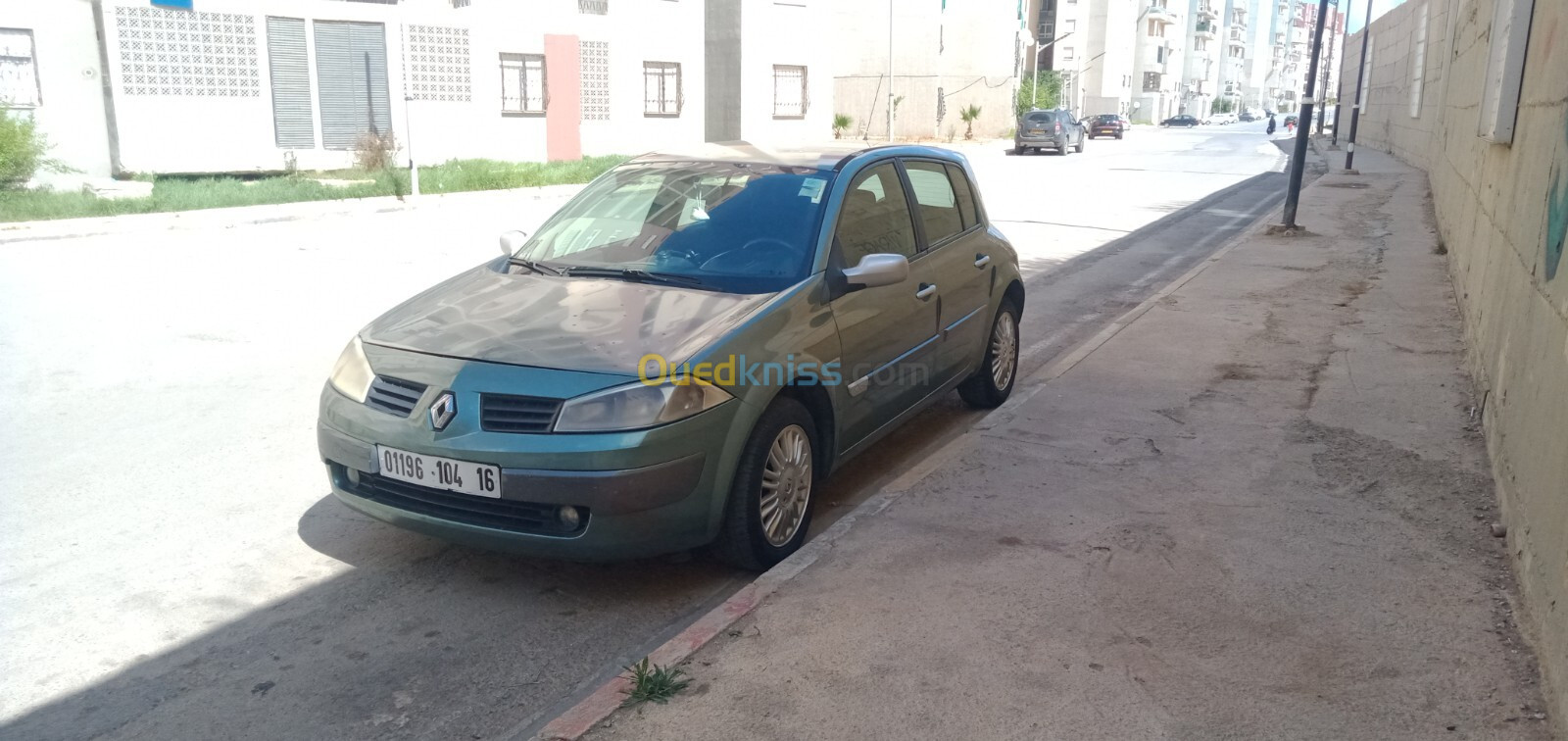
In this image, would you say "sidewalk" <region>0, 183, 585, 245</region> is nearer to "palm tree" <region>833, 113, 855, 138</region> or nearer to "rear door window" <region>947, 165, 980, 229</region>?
"rear door window" <region>947, 165, 980, 229</region>

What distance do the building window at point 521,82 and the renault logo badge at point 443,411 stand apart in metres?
25.1

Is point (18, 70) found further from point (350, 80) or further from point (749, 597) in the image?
point (749, 597)

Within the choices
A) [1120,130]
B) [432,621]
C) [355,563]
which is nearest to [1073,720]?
[432,621]

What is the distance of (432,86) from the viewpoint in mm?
25938

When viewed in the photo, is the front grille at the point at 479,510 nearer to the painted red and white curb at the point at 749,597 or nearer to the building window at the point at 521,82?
the painted red and white curb at the point at 749,597

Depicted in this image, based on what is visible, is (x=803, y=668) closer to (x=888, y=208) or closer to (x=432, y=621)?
(x=432, y=621)

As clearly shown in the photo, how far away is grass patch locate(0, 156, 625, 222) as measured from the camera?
15.7 metres

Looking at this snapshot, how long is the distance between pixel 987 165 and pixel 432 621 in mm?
31208

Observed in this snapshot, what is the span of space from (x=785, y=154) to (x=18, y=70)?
19.9 metres

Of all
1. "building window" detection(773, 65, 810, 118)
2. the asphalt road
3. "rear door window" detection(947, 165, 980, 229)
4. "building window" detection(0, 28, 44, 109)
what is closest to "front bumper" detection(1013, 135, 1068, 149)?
"building window" detection(773, 65, 810, 118)

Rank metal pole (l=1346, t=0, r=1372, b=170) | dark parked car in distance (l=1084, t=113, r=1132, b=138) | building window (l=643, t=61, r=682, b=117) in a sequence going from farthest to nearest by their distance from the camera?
dark parked car in distance (l=1084, t=113, r=1132, b=138), building window (l=643, t=61, r=682, b=117), metal pole (l=1346, t=0, r=1372, b=170)

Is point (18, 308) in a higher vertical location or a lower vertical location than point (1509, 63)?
lower

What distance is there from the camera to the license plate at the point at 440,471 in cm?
386

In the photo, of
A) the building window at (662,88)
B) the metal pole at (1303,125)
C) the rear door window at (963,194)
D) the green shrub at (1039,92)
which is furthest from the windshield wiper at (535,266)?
the green shrub at (1039,92)
